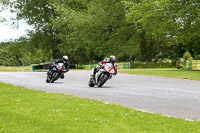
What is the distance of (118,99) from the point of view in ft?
43.8

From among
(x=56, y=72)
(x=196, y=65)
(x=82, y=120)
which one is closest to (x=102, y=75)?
(x=56, y=72)

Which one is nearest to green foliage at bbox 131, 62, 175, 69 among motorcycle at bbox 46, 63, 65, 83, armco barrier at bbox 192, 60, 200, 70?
armco barrier at bbox 192, 60, 200, 70

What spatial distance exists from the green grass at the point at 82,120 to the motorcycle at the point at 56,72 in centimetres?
1164

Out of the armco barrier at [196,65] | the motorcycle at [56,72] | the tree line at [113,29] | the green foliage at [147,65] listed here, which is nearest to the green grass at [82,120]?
the motorcycle at [56,72]

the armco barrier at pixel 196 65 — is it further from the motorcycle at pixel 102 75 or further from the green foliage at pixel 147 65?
the motorcycle at pixel 102 75

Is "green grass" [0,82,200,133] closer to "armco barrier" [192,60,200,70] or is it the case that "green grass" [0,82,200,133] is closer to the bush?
"armco barrier" [192,60,200,70]

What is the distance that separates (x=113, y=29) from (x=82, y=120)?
49028 millimetres

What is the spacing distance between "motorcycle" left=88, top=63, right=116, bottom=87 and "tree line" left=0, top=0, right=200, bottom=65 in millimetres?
16924

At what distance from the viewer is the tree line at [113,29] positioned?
3762 centimetres

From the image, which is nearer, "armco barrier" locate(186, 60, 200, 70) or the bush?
"armco barrier" locate(186, 60, 200, 70)

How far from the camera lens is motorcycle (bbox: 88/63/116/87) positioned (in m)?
18.7

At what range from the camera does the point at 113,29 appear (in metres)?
57.1

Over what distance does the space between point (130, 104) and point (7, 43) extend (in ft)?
190

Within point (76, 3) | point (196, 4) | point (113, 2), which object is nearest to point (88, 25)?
point (113, 2)
